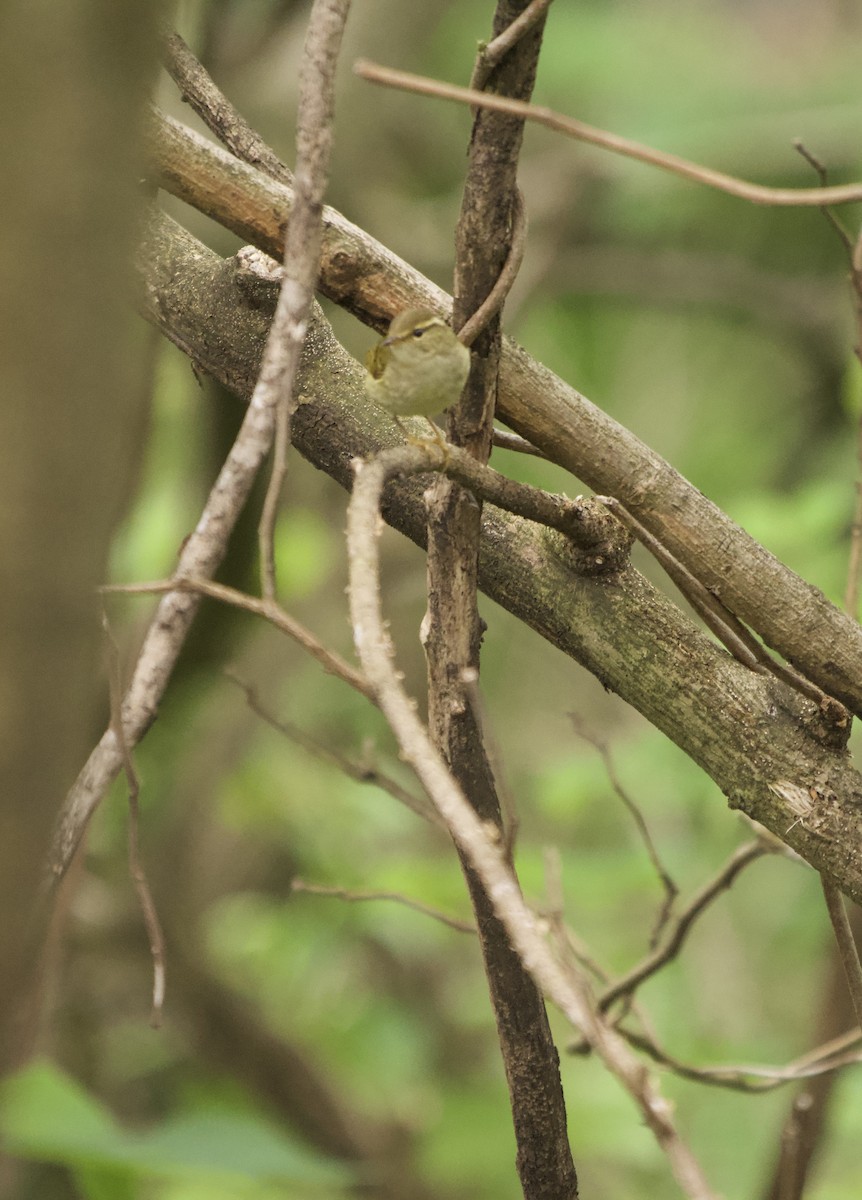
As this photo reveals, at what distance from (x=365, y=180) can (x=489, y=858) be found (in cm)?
387

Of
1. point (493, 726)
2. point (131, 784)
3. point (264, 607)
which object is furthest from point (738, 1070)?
point (264, 607)

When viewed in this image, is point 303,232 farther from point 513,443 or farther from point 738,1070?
point 738,1070

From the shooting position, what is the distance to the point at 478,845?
26.4 inches

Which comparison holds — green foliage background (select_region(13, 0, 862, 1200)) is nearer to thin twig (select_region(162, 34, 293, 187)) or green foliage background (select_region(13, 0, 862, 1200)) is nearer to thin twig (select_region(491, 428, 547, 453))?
thin twig (select_region(491, 428, 547, 453))

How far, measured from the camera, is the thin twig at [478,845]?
65cm

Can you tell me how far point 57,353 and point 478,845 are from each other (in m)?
0.36

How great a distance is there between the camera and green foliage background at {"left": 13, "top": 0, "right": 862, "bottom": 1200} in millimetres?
2908

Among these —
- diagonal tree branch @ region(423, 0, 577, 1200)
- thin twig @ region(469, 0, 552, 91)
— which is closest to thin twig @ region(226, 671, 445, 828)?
diagonal tree branch @ region(423, 0, 577, 1200)

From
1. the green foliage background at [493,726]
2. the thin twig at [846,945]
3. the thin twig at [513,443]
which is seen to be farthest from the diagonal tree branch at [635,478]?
the green foliage background at [493,726]

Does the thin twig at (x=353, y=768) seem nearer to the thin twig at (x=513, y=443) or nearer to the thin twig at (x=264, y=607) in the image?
the thin twig at (x=513, y=443)

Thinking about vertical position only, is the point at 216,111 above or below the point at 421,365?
above

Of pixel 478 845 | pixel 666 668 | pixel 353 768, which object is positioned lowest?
pixel 478 845

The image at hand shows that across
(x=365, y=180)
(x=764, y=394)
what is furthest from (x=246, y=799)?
(x=764, y=394)

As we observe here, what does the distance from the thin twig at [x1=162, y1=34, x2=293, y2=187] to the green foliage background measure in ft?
3.10
